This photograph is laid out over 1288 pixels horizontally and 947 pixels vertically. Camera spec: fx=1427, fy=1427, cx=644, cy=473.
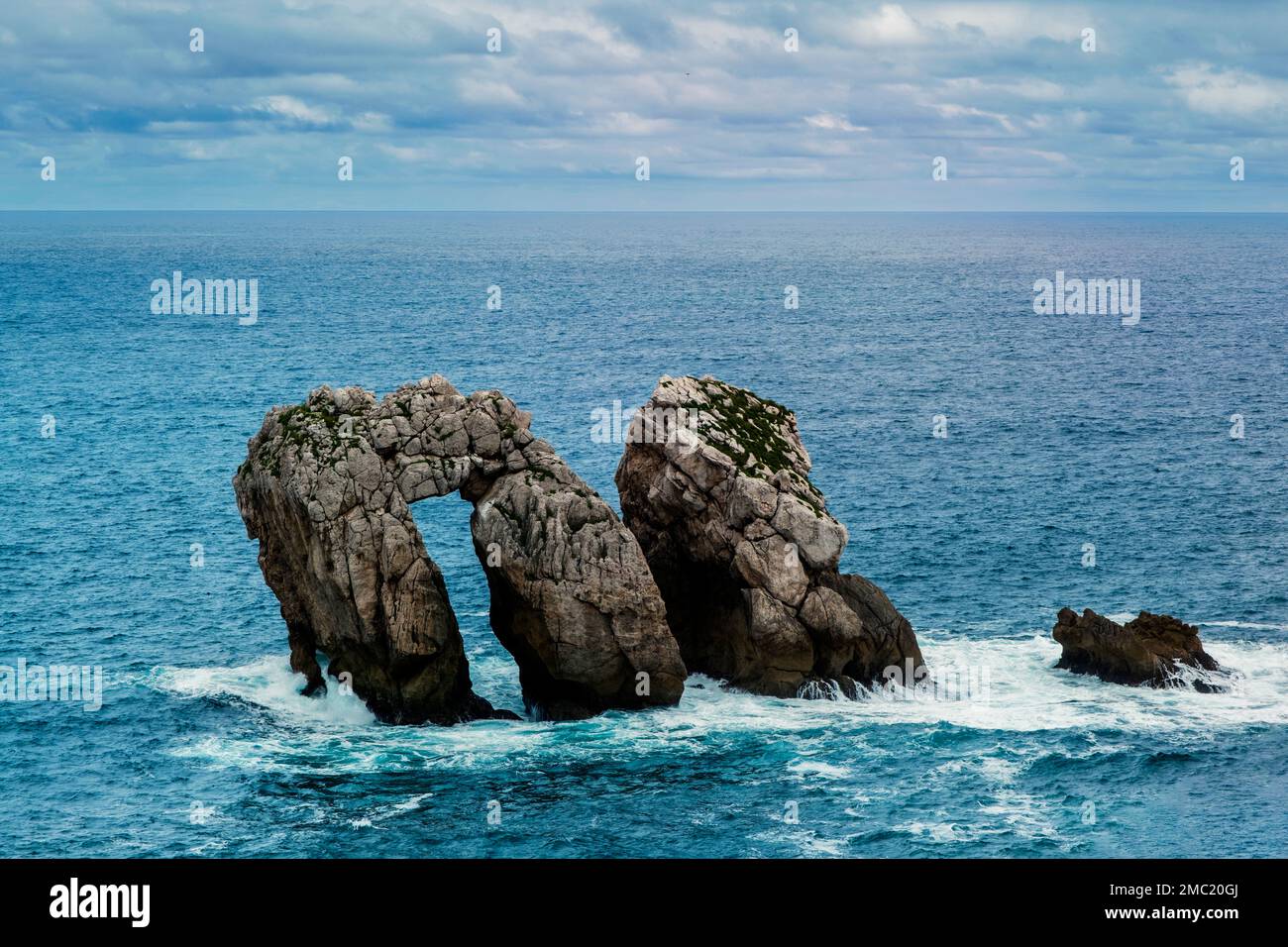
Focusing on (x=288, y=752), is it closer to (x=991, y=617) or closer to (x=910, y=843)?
(x=910, y=843)

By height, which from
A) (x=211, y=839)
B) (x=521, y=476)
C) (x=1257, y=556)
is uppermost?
(x=521, y=476)

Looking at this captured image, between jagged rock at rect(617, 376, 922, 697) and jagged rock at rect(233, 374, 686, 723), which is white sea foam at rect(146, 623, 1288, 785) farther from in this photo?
jagged rock at rect(617, 376, 922, 697)

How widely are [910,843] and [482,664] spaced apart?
23616 millimetres

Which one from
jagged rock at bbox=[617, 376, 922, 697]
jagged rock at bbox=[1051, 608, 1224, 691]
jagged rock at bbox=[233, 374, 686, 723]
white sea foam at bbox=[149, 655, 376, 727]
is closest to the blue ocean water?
white sea foam at bbox=[149, 655, 376, 727]

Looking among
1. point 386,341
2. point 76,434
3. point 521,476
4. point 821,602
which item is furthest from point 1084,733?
point 386,341

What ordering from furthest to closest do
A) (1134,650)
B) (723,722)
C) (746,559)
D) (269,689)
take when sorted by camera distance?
1. (269,689)
2. (1134,650)
3. (746,559)
4. (723,722)

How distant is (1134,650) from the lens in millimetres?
56594

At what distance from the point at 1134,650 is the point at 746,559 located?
1591 cm

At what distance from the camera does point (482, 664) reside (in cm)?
6194

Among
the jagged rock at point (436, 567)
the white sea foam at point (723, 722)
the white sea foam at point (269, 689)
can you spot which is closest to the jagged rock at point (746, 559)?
the white sea foam at point (723, 722)

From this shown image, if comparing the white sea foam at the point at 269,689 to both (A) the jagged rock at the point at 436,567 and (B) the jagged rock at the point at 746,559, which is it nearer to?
(A) the jagged rock at the point at 436,567

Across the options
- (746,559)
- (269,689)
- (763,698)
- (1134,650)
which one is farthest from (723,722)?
(269,689)

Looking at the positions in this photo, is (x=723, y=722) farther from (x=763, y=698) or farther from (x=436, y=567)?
(x=436, y=567)
